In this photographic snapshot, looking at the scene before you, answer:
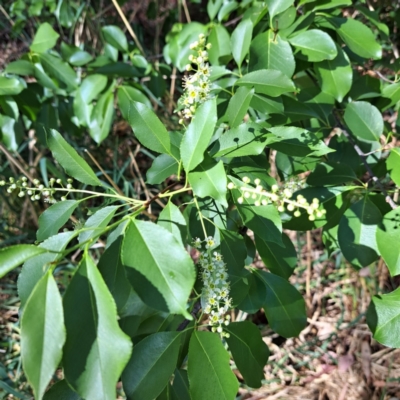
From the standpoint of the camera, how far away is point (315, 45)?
0.99 m

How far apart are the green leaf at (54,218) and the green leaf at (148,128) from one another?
0.62 feet

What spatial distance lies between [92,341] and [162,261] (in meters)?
0.14

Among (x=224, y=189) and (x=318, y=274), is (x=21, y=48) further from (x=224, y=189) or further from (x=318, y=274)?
(x=224, y=189)

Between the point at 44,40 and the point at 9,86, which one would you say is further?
the point at 44,40

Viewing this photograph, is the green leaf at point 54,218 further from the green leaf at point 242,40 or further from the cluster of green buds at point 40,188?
the green leaf at point 242,40

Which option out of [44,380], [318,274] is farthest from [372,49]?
[318,274]

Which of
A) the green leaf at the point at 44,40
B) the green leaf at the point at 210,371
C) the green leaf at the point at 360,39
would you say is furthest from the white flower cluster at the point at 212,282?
the green leaf at the point at 44,40

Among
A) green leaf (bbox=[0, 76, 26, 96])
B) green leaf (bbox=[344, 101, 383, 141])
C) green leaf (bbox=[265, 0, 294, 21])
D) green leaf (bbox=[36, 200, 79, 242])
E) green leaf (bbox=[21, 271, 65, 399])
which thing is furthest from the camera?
green leaf (bbox=[0, 76, 26, 96])

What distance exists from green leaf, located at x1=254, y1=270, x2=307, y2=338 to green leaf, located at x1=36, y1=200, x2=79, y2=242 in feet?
1.55

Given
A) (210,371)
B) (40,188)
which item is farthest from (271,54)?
(210,371)

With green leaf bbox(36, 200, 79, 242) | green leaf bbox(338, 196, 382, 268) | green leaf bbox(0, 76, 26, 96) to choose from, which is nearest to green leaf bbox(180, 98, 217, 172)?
green leaf bbox(36, 200, 79, 242)

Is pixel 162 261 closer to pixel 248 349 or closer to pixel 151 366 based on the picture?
pixel 151 366

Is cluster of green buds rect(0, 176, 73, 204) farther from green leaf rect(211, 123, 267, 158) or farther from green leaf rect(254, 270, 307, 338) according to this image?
green leaf rect(254, 270, 307, 338)

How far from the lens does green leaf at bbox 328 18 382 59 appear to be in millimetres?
1062
